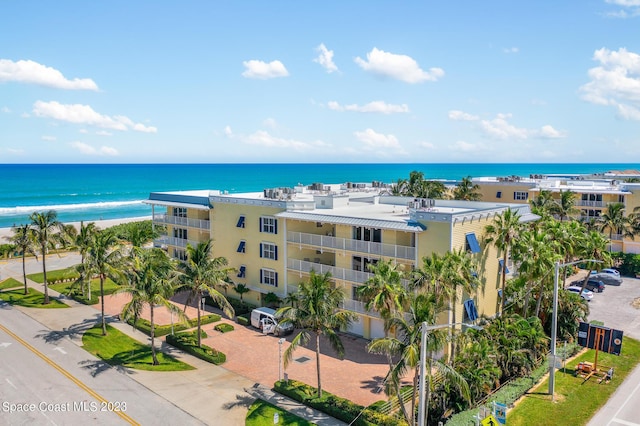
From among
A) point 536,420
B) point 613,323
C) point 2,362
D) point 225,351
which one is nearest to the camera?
point 536,420

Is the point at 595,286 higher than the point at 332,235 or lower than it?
lower

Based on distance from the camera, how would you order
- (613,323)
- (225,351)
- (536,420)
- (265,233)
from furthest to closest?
(265,233) < (613,323) < (225,351) < (536,420)

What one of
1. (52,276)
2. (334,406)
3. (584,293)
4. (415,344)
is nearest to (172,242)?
(52,276)

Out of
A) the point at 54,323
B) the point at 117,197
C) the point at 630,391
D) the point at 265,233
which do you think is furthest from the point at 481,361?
the point at 117,197

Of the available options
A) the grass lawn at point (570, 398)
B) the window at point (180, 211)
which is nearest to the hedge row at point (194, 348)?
the window at point (180, 211)

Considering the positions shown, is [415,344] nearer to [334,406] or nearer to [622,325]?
[334,406]

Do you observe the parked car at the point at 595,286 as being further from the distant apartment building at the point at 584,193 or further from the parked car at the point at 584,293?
the distant apartment building at the point at 584,193

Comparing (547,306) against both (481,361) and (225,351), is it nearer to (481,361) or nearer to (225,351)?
(481,361)
